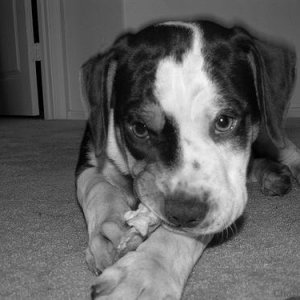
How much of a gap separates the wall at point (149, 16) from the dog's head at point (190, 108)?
3.93 metres

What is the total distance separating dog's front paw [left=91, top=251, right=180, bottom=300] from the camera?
125cm

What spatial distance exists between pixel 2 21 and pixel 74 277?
737 centimetres

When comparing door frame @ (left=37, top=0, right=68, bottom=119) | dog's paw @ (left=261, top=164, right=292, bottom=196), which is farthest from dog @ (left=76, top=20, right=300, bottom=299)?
door frame @ (left=37, top=0, right=68, bottom=119)

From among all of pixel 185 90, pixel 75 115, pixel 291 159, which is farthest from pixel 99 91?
pixel 75 115

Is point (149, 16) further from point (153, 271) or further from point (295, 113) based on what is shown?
point (153, 271)

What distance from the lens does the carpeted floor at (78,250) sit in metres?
1.36

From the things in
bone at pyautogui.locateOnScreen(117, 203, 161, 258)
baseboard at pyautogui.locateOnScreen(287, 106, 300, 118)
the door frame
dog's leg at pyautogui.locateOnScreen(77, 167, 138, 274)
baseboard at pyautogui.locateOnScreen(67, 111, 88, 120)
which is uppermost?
bone at pyautogui.locateOnScreen(117, 203, 161, 258)

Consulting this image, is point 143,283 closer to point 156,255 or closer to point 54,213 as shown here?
point 156,255

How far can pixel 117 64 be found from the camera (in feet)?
6.68

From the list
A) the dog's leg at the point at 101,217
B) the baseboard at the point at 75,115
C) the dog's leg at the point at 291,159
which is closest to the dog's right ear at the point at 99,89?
the dog's leg at the point at 101,217

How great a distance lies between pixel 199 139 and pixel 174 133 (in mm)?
79

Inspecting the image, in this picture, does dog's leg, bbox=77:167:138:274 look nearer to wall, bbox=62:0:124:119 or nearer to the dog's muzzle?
the dog's muzzle

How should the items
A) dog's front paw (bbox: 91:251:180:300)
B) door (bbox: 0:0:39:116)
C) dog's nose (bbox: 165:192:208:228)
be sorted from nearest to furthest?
dog's front paw (bbox: 91:251:180:300) → dog's nose (bbox: 165:192:208:228) → door (bbox: 0:0:39:116)

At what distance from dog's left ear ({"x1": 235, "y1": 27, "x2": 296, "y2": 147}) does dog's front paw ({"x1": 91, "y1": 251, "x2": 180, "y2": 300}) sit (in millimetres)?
781
